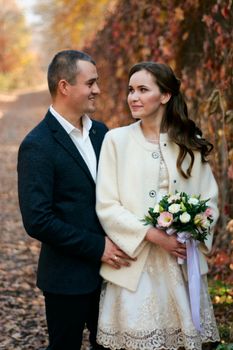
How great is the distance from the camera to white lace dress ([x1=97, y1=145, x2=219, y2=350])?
2.59m

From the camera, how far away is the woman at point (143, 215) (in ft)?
8.49

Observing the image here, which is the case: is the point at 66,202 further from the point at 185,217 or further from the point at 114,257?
the point at 185,217

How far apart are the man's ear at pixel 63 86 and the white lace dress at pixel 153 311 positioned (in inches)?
19.8

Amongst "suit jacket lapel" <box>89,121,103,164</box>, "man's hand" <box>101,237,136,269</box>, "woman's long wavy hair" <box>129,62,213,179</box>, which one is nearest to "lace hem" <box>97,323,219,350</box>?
"man's hand" <box>101,237,136,269</box>

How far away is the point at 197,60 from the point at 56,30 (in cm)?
2124

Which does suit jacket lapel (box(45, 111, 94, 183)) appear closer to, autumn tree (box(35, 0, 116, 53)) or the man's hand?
the man's hand

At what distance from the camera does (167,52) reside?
5.23m

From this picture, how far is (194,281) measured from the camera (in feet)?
8.46

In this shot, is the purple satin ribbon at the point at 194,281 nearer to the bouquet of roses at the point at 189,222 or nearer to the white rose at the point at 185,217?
the bouquet of roses at the point at 189,222

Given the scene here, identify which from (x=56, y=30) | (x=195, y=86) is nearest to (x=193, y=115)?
(x=195, y=86)

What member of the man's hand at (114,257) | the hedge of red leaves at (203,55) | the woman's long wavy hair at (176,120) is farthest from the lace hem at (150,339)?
the hedge of red leaves at (203,55)

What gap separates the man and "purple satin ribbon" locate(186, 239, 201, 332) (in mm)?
290

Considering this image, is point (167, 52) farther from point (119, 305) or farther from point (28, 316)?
point (119, 305)

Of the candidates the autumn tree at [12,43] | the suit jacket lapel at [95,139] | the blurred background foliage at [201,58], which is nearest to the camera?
the suit jacket lapel at [95,139]
